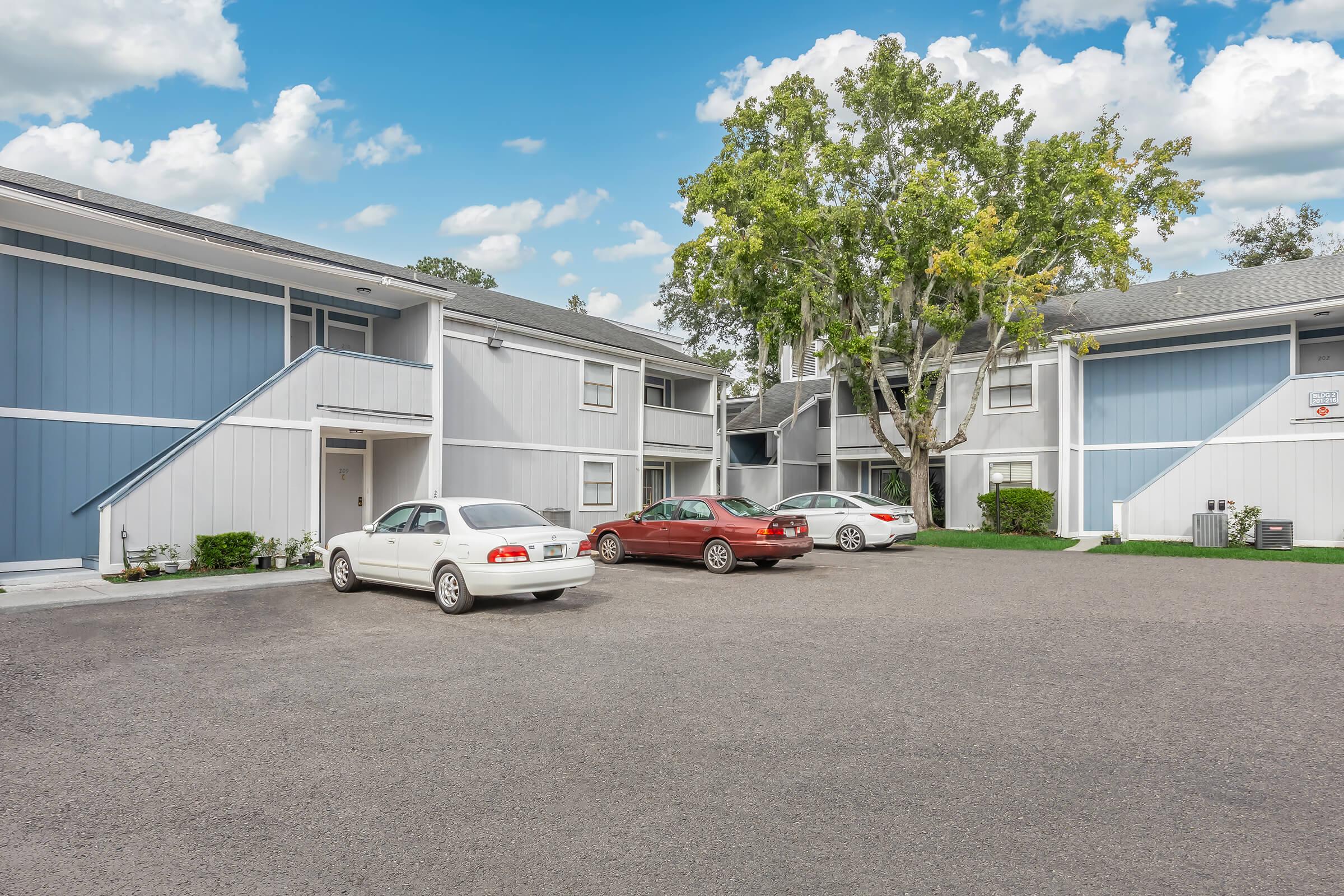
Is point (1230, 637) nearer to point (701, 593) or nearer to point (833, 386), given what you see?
point (701, 593)

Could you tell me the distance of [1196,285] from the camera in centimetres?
2409

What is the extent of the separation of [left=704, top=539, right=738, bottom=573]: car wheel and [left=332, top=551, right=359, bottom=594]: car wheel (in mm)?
6082

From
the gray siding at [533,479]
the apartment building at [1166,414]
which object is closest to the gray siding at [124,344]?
the gray siding at [533,479]

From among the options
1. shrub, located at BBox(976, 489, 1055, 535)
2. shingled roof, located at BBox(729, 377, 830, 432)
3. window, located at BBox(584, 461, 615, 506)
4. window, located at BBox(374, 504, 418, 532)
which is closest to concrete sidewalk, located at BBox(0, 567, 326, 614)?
window, located at BBox(374, 504, 418, 532)

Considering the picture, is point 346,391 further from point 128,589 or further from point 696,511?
point 696,511

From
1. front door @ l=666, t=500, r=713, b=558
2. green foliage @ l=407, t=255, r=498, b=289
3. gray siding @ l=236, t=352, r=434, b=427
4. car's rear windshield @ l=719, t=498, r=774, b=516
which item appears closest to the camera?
gray siding @ l=236, t=352, r=434, b=427

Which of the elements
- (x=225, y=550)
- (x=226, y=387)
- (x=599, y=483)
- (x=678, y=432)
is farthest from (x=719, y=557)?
(x=678, y=432)

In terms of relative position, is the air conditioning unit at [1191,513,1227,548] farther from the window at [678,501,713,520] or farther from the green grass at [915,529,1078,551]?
the window at [678,501,713,520]

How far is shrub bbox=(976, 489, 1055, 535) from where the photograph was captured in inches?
881

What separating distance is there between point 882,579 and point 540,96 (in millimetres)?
14839

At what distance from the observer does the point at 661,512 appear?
Result: 1556 centimetres

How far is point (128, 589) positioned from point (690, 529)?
8853 mm

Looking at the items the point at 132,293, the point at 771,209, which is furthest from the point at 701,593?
the point at 771,209

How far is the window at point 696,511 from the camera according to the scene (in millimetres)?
14898
